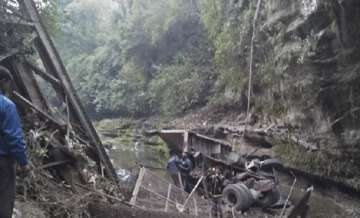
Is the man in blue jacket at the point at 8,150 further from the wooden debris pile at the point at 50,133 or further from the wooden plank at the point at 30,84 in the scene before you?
the wooden plank at the point at 30,84

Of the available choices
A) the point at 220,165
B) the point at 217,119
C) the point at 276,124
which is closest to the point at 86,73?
the point at 217,119

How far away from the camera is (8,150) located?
3338mm

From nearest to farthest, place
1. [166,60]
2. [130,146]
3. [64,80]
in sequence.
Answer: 1. [64,80]
2. [130,146]
3. [166,60]

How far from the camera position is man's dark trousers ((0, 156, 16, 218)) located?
332 cm

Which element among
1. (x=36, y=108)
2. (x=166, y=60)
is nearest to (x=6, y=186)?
(x=36, y=108)

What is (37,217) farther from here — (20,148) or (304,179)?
(304,179)

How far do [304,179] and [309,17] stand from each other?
15.8 ft

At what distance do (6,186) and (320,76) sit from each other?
998 cm

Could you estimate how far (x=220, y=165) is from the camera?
10.5 m

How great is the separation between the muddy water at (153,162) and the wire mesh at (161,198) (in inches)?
114

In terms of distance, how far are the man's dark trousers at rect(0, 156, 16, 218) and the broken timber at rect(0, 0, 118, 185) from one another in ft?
7.09

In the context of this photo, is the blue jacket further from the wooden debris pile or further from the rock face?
the rock face

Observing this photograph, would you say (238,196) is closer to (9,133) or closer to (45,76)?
(45,76)

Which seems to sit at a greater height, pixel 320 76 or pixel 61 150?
pixel 320 76
